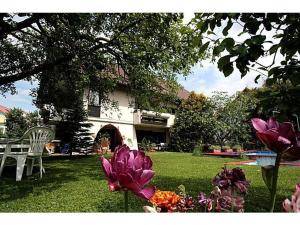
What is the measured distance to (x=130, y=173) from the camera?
53cm

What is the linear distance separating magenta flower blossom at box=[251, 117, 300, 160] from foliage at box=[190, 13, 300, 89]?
2.69ft

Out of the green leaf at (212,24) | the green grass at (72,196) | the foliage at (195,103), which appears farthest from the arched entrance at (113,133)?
the green leaf at (212,24)

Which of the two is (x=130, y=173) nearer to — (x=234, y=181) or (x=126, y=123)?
(x=234, y=181)

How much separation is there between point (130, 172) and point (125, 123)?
19.7m

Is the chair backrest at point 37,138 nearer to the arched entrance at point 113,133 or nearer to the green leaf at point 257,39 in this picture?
the green leaf at point 257,39

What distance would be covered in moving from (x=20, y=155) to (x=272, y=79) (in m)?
4.61

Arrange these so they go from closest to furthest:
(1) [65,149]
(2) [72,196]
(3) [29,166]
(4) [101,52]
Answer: (2) [72,196]
(3) [29,166]
(4) [101,52]
(1) [65,149]

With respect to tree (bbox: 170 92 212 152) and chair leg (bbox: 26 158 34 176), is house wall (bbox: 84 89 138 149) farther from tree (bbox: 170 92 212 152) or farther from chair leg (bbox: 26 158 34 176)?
chair leg (bbox: 26 158 34 176)

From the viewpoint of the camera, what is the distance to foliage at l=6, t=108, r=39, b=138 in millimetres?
16406

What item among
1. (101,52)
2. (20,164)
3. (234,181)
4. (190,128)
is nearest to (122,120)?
(190,128)

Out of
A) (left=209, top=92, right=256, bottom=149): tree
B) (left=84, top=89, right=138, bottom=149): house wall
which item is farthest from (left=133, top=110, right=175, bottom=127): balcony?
(left=209, top=92, right=256, bottom=149): tree

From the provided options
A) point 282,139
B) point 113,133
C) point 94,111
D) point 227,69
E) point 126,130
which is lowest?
point 282,139
